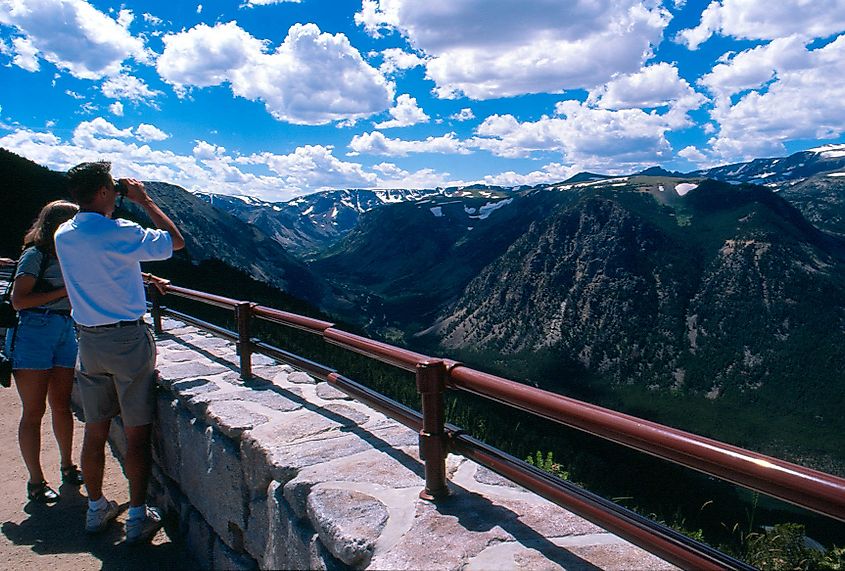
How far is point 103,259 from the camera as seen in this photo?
369 centimetres

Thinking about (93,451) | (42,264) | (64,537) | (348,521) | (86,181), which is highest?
(86,181)

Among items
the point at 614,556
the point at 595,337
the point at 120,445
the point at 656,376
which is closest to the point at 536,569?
the point at 614,556

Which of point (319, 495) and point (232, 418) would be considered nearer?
point (319, 495)

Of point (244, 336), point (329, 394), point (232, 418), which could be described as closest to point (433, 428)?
point (232, 418)

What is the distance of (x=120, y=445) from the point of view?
5.93 meters

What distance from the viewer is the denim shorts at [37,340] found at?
15.5ft

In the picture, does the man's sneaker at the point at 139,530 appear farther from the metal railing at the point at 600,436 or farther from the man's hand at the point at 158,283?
the man's hand at the point at 158,283

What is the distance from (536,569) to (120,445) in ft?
16.9

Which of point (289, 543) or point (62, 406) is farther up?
point (62, 406)

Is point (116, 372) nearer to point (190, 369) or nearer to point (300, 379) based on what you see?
point (190, 369)

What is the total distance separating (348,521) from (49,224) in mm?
3544

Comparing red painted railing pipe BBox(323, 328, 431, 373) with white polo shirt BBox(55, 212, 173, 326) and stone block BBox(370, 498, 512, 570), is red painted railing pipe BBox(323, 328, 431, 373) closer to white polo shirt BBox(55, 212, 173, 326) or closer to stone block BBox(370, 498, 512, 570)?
stone block BBox(370, 498, 512, 570)

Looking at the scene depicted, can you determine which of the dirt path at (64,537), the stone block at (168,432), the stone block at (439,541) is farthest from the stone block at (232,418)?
the stone block at (439,541)

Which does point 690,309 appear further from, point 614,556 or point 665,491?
point 614,556
